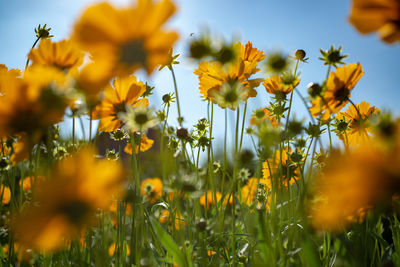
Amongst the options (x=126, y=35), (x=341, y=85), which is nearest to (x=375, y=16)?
(x=341, y=85)

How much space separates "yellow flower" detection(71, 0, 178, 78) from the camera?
0.40m

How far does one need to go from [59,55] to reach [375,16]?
0.53 m

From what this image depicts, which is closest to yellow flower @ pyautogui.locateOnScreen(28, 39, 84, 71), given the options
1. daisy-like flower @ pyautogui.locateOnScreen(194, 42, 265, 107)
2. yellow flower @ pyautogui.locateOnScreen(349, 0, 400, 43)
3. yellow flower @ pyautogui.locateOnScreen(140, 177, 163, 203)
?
daisy-like flower @ pyautogui.locateOnScreen(194, 42, 265, 107)

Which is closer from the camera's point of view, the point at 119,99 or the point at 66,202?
the point at 66,202

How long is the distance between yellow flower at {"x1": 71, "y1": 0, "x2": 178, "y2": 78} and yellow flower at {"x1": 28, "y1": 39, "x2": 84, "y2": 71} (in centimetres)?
15

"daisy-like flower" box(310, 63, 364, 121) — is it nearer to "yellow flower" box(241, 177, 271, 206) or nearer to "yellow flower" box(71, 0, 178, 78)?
"yellow flower" box(71, 0, 178, 78)

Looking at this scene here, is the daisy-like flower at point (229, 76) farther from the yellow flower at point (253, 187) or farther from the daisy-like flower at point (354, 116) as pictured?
the yellow flower at point (253, 187)

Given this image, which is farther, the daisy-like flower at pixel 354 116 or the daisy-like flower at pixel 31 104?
the daisy-like flower at pixel 354 116

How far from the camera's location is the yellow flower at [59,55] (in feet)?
1.76

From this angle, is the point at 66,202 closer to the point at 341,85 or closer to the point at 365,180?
the point at 365,180

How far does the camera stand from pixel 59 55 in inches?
21.5

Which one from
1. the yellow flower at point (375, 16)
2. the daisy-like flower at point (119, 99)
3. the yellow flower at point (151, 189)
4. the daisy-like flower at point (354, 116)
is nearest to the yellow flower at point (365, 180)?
the yellow flower at point (375, 16)

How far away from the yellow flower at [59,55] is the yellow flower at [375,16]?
456 mm

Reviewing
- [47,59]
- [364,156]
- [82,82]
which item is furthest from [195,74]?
[364,156]
